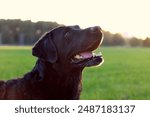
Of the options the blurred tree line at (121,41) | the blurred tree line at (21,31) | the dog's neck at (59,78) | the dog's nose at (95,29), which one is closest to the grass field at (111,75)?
the blurred tree line at (21,31)

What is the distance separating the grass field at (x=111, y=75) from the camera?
20.1ft

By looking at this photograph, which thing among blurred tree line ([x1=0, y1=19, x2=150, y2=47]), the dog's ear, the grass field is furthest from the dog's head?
the grass field

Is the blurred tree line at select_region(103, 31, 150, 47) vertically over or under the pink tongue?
under

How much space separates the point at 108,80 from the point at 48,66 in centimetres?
255

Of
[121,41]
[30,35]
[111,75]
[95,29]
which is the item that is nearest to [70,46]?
[95,29]

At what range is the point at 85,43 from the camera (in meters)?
4.55

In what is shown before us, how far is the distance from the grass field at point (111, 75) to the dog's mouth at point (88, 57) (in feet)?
4.12

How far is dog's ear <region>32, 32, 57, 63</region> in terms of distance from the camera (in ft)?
14.9

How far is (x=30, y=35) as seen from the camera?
220 inches

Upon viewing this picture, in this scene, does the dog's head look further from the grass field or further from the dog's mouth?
the grass field

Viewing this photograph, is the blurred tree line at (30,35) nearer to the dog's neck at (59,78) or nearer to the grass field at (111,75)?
the grass field at (111,75)

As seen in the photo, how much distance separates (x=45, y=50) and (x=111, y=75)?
2.88 m

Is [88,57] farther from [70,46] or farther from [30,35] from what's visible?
[30,35]

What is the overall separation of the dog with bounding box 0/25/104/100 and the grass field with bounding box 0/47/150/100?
118 cm
